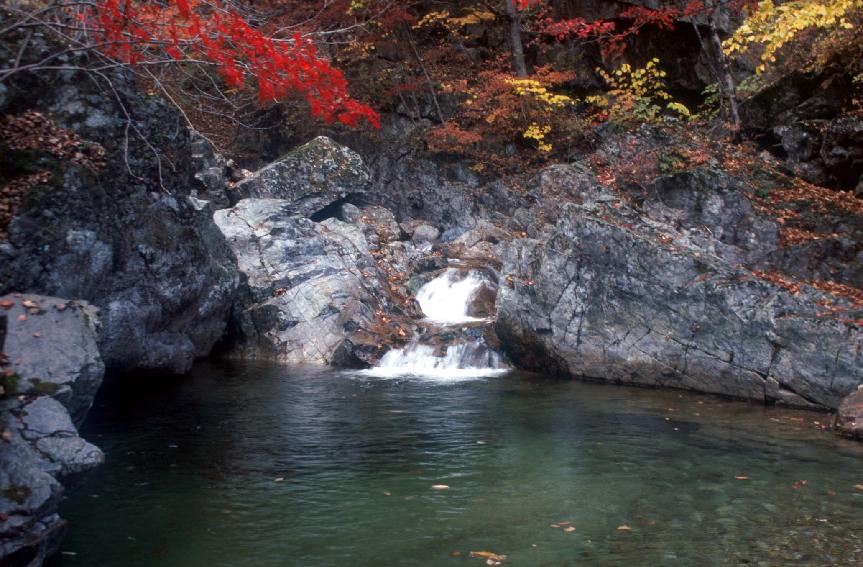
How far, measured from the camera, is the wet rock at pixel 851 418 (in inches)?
352

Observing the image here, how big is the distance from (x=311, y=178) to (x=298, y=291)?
5.83 meters

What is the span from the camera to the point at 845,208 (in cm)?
1391

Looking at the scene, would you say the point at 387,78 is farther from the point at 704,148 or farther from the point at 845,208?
the point at 845,208

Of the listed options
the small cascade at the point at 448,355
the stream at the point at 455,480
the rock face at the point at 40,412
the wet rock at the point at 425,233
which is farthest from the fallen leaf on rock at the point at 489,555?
the wet rock at the point at 425,233

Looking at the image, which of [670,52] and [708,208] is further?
[670,52]

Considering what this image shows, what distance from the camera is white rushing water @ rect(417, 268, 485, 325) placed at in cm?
1722

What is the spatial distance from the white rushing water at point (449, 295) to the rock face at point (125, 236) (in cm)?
520

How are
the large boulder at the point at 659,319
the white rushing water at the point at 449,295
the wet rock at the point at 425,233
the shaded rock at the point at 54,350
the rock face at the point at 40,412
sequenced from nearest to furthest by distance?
1. the rock face at the point at 40,412
2. the shaded rock at the point at 54,350
3. the large boulder at the point at 659,319
4. the white rushing water at the point at 449,295
5. the wet rock at the point at 425,233

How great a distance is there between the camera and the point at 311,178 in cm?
2084

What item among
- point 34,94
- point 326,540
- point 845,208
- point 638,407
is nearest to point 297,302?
point 34,94

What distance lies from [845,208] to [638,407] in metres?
6.84

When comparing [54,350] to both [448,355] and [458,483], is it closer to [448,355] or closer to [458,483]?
[458,483]

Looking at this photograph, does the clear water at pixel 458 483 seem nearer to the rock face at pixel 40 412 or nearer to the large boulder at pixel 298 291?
the rock face at pixel 40 412

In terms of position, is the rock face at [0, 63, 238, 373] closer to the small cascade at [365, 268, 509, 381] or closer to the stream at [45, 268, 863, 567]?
the stream at [45, 268, 863, 567]
